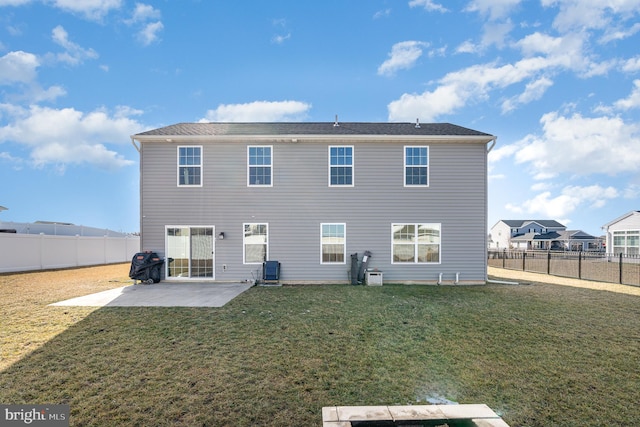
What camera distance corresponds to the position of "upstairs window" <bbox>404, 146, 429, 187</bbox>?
10336 mm

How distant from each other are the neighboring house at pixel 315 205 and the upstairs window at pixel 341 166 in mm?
37

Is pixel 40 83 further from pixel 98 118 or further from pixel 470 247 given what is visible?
pixel 470 247

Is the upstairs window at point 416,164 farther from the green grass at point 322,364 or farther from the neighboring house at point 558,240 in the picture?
the neighboring house at point 558,240

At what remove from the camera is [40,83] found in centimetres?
1263

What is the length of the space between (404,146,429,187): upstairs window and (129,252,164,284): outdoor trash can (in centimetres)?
963

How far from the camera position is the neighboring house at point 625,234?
808 inches

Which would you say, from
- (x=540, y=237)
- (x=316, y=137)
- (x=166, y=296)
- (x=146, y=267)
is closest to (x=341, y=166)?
(x=316, y=137)

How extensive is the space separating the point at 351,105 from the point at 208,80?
7.22 metres

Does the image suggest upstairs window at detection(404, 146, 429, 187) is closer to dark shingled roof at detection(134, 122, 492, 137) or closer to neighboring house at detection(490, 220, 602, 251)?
dark shingled roof at detection(134, 122, 492, 137)

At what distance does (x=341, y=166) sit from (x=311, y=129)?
6.87ft

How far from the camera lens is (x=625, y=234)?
21.5 m

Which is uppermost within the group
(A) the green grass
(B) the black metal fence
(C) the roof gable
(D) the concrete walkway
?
(C) the roof gable

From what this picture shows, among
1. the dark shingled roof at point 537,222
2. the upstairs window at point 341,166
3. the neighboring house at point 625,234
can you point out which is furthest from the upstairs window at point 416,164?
the dark shingled roof at point 537,222

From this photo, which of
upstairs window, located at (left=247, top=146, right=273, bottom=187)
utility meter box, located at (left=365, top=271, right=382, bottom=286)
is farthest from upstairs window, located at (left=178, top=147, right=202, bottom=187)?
utility meter box, located at (left=365, top=271, right=382, bottom=286)
